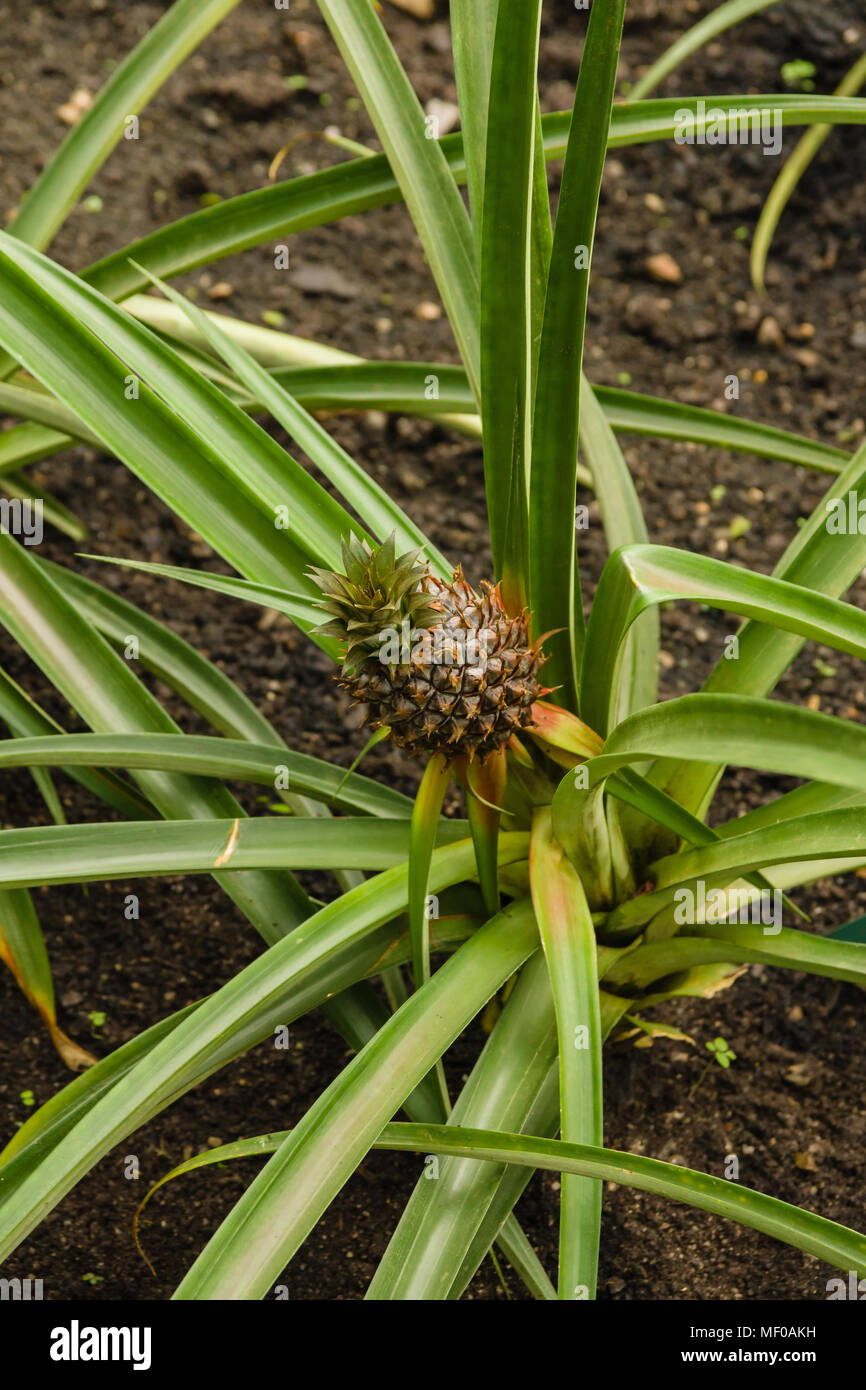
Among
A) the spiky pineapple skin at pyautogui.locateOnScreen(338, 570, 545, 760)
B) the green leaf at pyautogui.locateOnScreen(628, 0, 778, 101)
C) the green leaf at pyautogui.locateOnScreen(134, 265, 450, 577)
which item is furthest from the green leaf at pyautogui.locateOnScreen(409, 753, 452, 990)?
the green leaf at pyautogui.locateOnScreen(628, 0, 778, 101)

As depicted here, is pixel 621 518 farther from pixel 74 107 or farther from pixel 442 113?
pixel 74 107

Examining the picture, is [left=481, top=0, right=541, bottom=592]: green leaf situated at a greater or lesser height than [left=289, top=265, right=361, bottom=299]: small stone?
lesser

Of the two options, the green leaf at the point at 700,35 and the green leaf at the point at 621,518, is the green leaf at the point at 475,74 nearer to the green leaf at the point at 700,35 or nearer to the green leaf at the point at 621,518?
the green leaf at the point at 621,518

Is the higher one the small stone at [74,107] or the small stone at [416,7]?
the small stone at [416,7]

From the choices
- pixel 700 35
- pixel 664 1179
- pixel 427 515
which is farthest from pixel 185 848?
pixel 700 35

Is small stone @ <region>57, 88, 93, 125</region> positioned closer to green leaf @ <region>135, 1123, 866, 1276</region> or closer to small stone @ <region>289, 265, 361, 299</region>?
small stone @ <region>289, 265, 361, 299</region>

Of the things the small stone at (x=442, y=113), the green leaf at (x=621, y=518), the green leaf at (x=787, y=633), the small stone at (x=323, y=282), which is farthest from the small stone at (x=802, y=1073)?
the small stone at (x=442, y=113)
